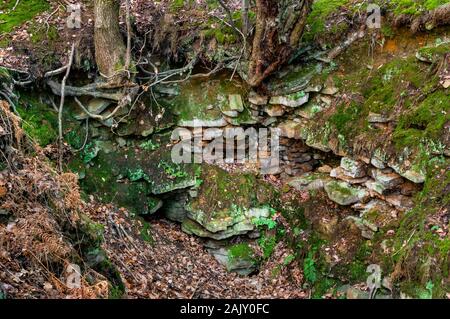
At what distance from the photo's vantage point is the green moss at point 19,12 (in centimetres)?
862

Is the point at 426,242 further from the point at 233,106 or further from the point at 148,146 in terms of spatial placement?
the point at 148,146

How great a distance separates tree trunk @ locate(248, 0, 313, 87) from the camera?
24.7ft

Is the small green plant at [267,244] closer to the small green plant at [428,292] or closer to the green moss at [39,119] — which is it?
the small green plant at [428,292]

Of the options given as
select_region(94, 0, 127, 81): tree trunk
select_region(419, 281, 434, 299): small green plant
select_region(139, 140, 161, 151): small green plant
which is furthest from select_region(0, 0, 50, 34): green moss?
select_region(419, 281, 434, 299): small green plant

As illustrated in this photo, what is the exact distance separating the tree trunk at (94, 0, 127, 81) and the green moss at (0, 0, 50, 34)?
154 cm

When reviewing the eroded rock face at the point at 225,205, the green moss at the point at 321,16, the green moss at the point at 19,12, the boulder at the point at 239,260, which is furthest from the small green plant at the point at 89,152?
the green moss at the point at 321,16

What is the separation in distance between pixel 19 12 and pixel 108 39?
6.95 feet

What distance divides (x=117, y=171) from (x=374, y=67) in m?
4.89

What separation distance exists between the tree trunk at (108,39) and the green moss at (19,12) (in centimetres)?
154

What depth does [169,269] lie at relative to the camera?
713cm

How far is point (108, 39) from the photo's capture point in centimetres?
826

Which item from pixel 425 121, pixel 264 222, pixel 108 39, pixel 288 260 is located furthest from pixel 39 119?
pixel 425 121
